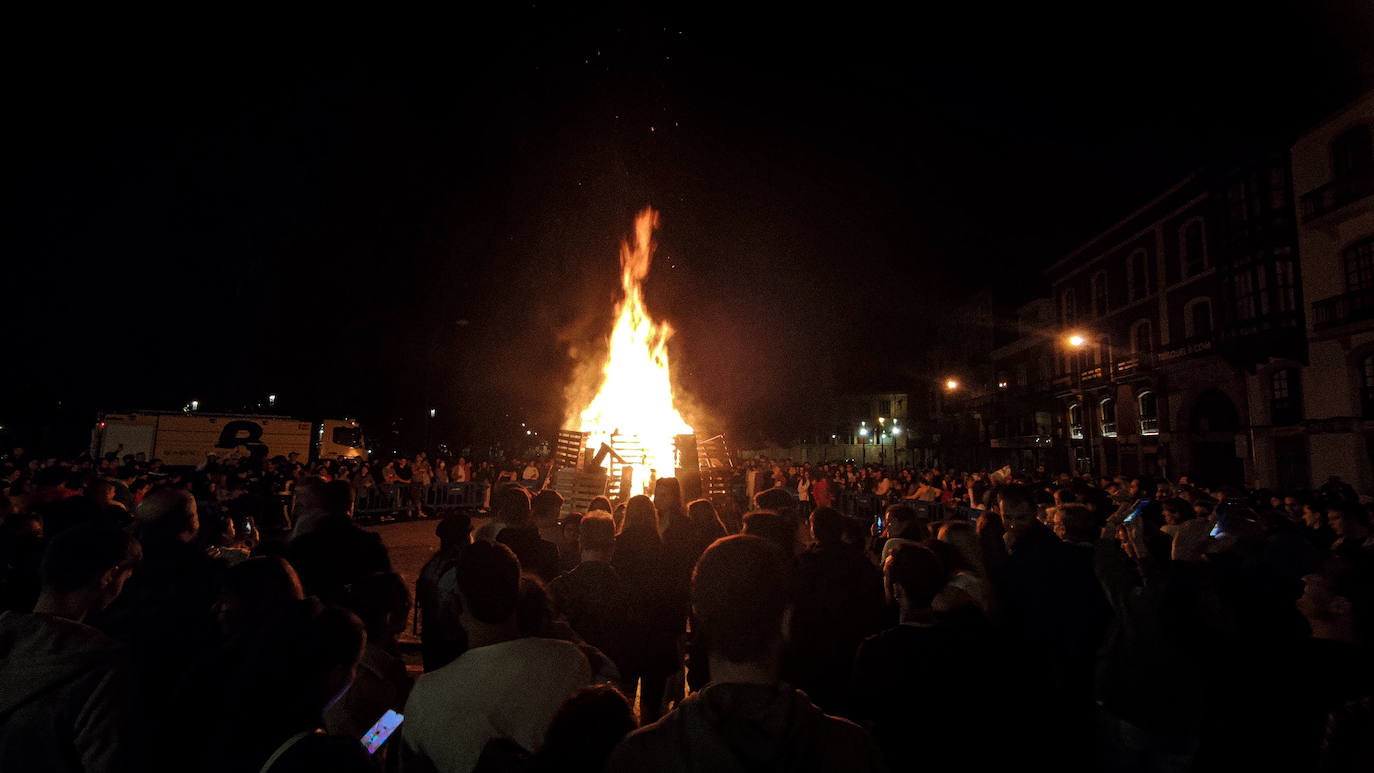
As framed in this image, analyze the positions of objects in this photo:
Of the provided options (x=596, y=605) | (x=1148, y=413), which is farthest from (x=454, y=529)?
(x=1148, y=413)

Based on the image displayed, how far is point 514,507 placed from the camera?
5676 mm

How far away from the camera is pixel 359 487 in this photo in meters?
20.3

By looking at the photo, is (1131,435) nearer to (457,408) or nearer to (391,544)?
(391,544)

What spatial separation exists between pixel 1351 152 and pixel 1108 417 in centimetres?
1820

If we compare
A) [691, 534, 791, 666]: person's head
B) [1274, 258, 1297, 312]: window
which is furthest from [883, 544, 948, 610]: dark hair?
[1274, 258, 1297, 312]: window

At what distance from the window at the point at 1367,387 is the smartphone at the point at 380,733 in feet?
97.1

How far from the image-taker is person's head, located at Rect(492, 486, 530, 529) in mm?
5688

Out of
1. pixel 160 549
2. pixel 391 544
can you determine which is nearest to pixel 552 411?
pixel 391 544

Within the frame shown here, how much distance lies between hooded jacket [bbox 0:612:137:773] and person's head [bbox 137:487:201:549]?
1.98 meters

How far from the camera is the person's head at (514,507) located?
569 centimetres

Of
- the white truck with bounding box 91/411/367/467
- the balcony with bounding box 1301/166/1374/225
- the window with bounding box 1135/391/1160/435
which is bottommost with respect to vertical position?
the white truck with bounding box 91/411/367/467

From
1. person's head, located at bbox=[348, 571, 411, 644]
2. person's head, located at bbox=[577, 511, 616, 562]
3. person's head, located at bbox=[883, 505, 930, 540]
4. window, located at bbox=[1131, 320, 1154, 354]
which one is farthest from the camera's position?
window, located at bbox=[1131, 320, 1154, 354]

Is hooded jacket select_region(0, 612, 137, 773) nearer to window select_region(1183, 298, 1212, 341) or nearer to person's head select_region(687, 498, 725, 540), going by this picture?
person's head select_region(687, 498, 725, 540)

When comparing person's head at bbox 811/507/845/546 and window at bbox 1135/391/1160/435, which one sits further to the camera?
window at bbox 1135/391/1160/435
